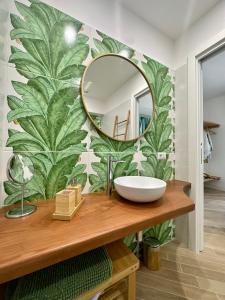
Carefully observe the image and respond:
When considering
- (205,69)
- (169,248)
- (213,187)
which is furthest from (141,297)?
(213,187)

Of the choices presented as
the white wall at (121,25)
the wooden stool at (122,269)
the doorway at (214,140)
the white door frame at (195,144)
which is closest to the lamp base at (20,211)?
the wooden stool at (122,269)

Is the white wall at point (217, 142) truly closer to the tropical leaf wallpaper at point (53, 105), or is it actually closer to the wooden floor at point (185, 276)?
the wooden floor at point (185, 276)

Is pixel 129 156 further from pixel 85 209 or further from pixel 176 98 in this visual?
pixel 176 98

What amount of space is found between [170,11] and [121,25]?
0.50 metres

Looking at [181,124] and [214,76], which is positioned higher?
[214,76]

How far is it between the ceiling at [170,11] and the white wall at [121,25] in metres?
0.05

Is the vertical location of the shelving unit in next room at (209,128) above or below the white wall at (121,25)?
below

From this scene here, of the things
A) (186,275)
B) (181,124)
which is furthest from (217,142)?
(186,275)

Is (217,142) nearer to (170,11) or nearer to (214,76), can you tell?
(214,76)

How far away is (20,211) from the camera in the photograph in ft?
2.66

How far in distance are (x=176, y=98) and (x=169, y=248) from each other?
1.65 meters

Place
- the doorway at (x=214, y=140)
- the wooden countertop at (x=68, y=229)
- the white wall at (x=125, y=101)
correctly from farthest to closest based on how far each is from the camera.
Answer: the doorway at (x=214, y=140) → the white wall at (x=125, y=101) → the wooden countertop at (x=68, y=229)

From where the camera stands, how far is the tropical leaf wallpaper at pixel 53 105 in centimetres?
95

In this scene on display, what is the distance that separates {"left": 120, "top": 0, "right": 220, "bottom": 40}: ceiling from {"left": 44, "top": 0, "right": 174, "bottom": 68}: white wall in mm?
50
